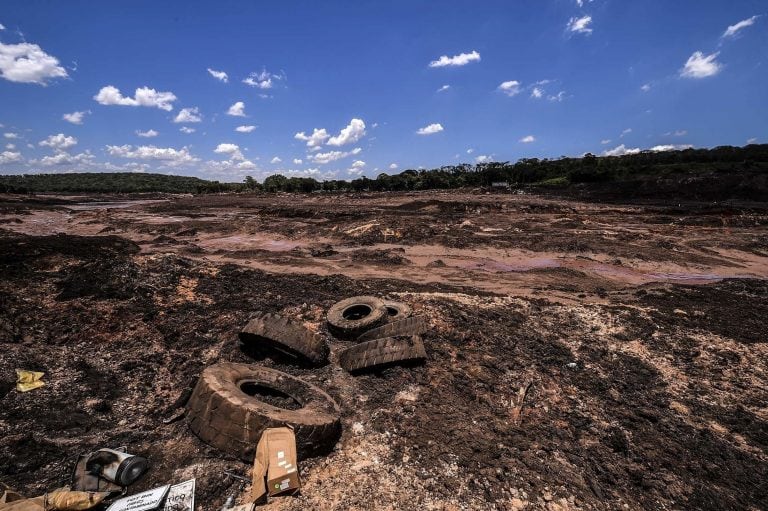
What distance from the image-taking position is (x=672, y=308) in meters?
9.52

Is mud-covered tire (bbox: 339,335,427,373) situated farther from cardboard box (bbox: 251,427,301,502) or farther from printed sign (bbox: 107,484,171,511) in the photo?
printed sign (bbox: 107,484,171,511)

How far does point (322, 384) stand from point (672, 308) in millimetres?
9189

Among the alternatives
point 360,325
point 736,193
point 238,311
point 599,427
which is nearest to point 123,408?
point 238,311

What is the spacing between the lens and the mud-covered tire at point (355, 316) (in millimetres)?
7543

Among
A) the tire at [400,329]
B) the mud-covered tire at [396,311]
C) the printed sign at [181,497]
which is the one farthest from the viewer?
the mud-covered tire at [396,311]

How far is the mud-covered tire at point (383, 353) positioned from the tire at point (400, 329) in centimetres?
67

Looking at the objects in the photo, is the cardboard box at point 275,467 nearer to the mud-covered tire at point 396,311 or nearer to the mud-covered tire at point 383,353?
the mud-covered tire at point 383,353

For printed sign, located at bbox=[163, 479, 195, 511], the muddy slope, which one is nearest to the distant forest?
the muddy slope

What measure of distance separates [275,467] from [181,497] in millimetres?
951

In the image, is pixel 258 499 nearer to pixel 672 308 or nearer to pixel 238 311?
pixel 238 311

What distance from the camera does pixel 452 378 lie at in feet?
20.4

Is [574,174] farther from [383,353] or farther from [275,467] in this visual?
[275,467]

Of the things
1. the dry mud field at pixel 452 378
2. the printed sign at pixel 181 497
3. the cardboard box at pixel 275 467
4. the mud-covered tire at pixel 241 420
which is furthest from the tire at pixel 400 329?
the printed sign at pixel 181 497

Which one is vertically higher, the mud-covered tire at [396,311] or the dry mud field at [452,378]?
the mud-covered tire at [396,311]
